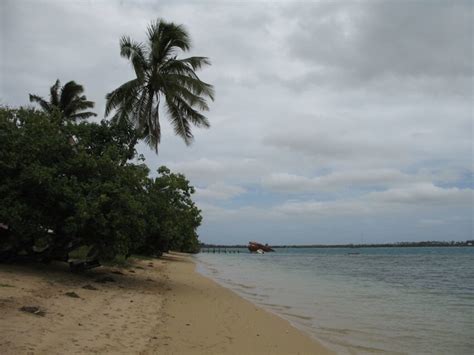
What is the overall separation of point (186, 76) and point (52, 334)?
557 inches

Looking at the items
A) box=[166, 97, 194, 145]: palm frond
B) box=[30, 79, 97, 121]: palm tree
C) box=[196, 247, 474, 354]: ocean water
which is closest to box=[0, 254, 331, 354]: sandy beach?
box=[196, 247, 474, 354]: ocean water

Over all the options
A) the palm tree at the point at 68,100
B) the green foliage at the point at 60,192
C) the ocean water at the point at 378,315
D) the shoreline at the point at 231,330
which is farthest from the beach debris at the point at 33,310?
the palm tree at the point at 68,100

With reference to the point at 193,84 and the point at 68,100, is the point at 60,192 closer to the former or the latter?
the point at 193,84

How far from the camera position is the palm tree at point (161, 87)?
19.5 metres

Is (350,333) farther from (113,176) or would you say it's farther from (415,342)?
(113,176)

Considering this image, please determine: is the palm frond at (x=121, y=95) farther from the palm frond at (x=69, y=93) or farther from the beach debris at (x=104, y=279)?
the palm frond at (x=69, y=93)

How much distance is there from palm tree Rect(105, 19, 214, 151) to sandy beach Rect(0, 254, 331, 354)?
8315mm

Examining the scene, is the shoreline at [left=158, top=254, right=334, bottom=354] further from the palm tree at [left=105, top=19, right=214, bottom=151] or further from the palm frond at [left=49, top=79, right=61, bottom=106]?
the palm frond at [left=49, top=79, right=61, bottom=106]

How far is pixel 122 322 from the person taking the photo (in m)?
9.05

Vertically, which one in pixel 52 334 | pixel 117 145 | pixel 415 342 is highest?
pixel 117 145

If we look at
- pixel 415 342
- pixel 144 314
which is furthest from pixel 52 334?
pixel 415 342

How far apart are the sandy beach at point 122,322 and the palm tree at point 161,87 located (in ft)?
27.3

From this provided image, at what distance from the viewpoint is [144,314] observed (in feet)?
33.7

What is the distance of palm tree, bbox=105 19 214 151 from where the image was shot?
19.5 meters
